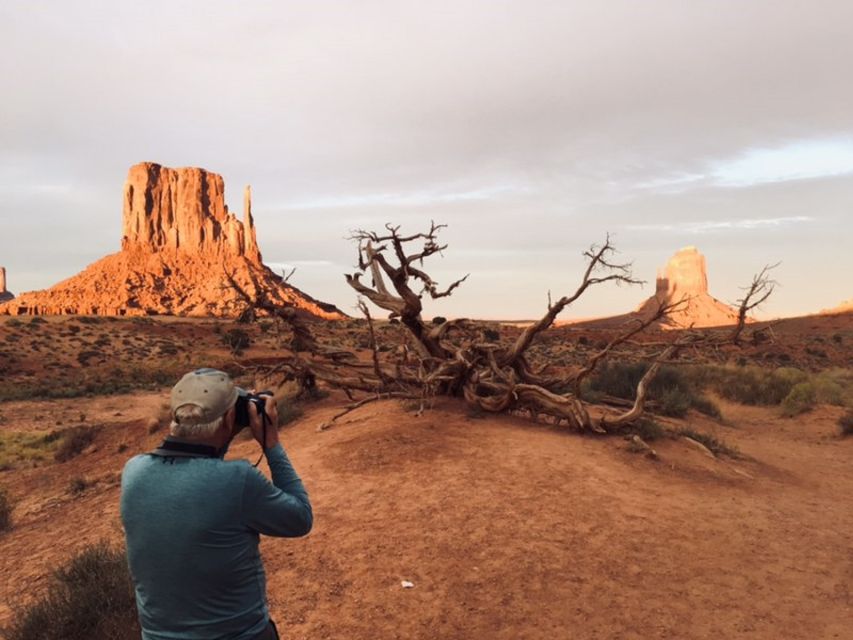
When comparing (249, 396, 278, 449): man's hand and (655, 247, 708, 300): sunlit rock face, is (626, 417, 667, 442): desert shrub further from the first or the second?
(655, 247, 708, 300): sunlit rock face

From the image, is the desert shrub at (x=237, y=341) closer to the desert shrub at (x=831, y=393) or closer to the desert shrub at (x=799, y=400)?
the desert shrub at (x=799, y=400)

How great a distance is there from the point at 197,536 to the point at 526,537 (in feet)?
14.9

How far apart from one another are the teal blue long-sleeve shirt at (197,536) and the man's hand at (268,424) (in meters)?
0.19

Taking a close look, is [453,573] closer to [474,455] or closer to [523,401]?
[474,455]

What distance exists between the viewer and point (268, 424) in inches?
91.3

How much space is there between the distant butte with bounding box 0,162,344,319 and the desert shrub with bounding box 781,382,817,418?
60.1 meters

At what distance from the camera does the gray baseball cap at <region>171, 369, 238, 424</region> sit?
6.80 feet

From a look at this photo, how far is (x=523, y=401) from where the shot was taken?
35.4 feet

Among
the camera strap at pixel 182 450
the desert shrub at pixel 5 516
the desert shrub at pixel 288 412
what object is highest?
the camera strap at pixel 182 450

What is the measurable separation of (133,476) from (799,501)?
870cm

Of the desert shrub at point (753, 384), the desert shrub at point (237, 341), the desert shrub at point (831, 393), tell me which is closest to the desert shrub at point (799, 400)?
the desert shrub at point (831, 393)

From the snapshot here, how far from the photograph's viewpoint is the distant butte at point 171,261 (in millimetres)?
74812

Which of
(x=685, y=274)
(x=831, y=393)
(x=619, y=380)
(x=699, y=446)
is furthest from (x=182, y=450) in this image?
(x=685, y=274)

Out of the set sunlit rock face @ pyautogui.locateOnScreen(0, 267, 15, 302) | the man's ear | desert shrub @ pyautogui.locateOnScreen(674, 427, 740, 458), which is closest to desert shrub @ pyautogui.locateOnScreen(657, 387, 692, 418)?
desert shrub @ pyautogui.locateOnScreen(674, 427, 740, 458)
